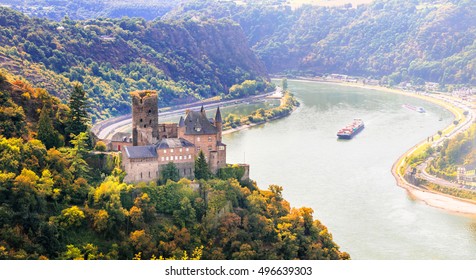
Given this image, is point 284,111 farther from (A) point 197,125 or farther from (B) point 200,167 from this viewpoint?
(B) point 200,167

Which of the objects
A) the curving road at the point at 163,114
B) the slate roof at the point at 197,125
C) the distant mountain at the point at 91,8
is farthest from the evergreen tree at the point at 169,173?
the distant mountain at the point at 91,8

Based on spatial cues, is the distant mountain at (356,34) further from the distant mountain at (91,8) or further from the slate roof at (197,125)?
the slate roof at (197,125)

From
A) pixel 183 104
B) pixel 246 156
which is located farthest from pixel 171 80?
pixel 246 156

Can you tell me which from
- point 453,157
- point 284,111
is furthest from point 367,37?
point 453,157

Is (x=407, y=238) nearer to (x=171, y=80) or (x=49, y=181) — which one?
(x=49, y=181)

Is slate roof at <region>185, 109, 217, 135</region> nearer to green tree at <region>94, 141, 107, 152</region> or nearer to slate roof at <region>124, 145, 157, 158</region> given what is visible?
slate roof at <region>124, 145, 157, 158</region>

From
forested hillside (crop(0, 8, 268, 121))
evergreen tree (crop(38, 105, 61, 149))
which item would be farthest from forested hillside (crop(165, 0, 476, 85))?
evergreen tree (crop(38, 105, 61, 149))
